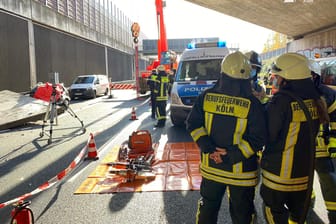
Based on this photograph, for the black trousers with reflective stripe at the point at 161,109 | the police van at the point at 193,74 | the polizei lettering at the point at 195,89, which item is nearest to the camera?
the polizei lettering at the point at 195,89

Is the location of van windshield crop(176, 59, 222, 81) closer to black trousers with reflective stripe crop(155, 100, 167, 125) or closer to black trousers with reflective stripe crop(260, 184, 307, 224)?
black trousers with reflective stripe crop(155, 100, 167, 125)

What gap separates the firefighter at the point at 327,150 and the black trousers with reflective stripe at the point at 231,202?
98cm

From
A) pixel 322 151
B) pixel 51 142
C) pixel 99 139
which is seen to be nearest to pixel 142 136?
pixel 99 139

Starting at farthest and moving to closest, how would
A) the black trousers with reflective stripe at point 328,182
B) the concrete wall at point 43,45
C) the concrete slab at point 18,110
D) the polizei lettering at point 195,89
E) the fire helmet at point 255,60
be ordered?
the concrete wall at point 43,45, the concrete slab at point 18,110, the polizei lettering at point 195,89, the fire helmet at point 255,60, the black trousers with reflective stripe at point 328,182

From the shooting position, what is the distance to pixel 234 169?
273 cm

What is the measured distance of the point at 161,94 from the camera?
1030cm

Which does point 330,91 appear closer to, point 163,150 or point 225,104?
point 225,104

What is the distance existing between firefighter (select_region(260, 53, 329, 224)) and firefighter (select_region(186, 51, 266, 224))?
0.13 metres

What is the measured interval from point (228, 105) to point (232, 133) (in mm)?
235

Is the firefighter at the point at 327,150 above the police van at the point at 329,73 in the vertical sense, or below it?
below

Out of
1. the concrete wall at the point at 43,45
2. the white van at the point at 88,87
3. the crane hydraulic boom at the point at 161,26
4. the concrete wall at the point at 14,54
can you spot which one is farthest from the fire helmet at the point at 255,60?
the concrete wall at the point at 14,54

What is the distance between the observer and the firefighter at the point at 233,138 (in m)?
2.69

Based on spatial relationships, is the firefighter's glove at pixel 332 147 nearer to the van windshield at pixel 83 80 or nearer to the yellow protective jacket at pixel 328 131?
the yellow protective jacket at pixel 328 131

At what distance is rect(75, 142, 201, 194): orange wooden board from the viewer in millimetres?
4984
